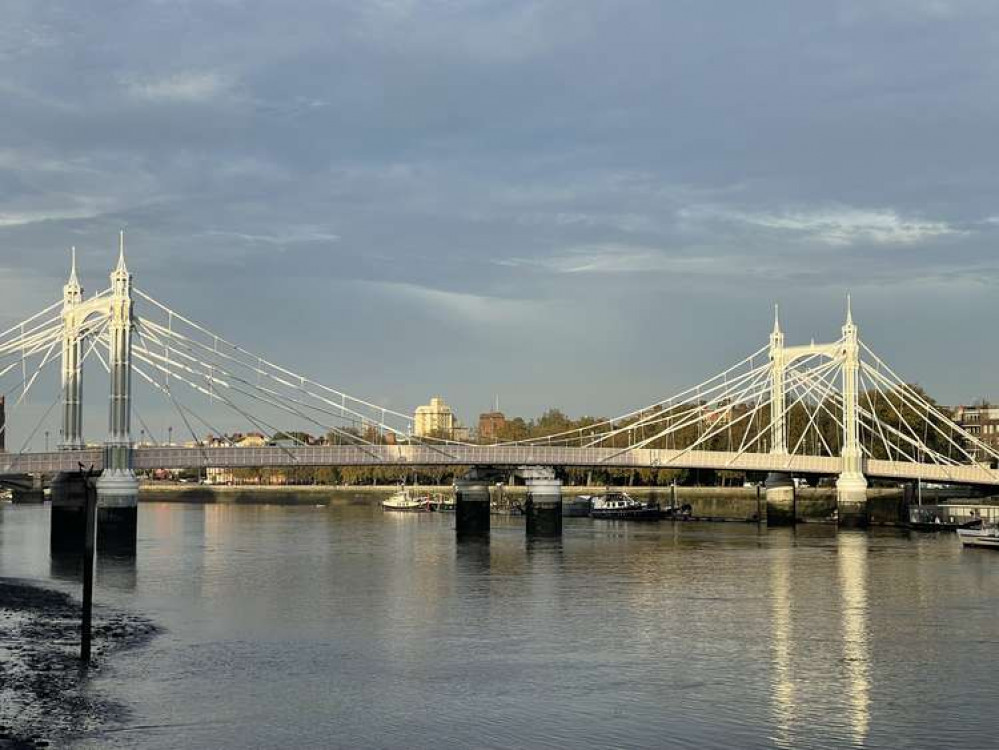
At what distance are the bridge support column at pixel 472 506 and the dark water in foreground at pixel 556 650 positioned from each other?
18.4 m

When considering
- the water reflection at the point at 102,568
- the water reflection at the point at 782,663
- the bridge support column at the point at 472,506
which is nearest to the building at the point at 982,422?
the bridge support column at the point at 472,506

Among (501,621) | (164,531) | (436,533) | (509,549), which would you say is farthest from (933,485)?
(501,621)

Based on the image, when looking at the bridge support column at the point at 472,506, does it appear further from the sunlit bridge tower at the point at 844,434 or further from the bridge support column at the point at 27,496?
the bridge support column at the point at 27,496

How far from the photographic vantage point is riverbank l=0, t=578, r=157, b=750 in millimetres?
25859

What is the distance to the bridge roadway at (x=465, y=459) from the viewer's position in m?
72.0

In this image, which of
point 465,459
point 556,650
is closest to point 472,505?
point 465,459

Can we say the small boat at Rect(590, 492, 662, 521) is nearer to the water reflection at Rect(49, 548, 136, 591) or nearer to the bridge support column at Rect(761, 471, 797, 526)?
the bridge support column at Rect(761, 471, 797, 526)

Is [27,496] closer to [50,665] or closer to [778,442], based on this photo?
[778,442]

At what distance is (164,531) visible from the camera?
316ft

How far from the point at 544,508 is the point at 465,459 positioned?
5.87 meters

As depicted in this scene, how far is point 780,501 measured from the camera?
9994 centimetres

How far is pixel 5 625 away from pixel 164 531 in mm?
58806

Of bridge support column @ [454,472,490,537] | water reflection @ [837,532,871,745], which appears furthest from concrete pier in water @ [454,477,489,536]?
water reflection @ [837,532,871,745]

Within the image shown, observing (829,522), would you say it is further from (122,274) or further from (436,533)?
(122,274)
